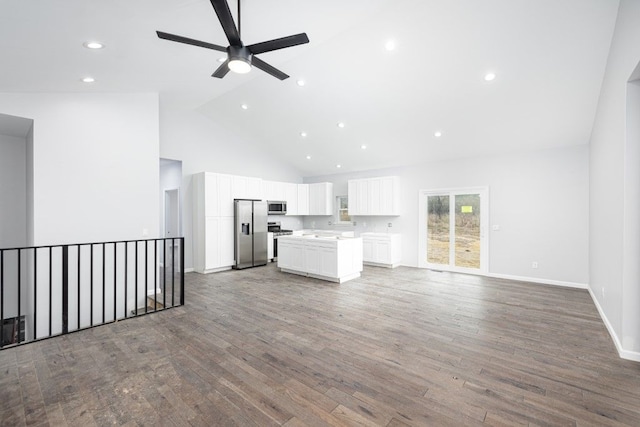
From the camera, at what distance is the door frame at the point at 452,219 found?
6.25 m

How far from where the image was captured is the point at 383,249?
7195 mm

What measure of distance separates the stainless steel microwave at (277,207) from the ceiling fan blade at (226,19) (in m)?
5.60

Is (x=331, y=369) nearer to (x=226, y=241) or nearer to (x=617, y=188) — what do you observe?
(x=617, y=188)

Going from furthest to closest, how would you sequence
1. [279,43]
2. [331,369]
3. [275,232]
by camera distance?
1. [275,232]
2. [279,43]
3. [331,369]

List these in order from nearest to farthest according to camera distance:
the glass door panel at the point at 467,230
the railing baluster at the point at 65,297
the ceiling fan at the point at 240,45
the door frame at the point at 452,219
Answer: the ceiling fan at the point at 240,45 < the railing baluster at the point at 65,297 < the door frame at the point at 452,219 < the glass door panel at the point at 467,230

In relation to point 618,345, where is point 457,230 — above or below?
above

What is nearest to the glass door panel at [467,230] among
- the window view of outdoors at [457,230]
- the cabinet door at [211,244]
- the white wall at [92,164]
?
the window view of outdoors at [457,230]

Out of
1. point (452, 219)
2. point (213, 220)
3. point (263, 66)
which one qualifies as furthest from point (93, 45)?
point (452, 219)

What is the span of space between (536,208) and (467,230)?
1367mm

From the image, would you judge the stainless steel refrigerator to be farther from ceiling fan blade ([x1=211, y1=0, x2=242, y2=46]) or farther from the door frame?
ceiling fan blade ([x1=211, y1=0, x2=242, y2=46])

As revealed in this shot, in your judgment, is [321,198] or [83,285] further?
[321,198]

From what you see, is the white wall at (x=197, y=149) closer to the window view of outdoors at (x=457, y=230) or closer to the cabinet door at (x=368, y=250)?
the cabinet door at (x=368, y=250)

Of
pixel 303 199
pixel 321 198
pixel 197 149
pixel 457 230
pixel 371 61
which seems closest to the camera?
pixel 371 61

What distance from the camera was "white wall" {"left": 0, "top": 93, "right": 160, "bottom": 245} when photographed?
384 cm
